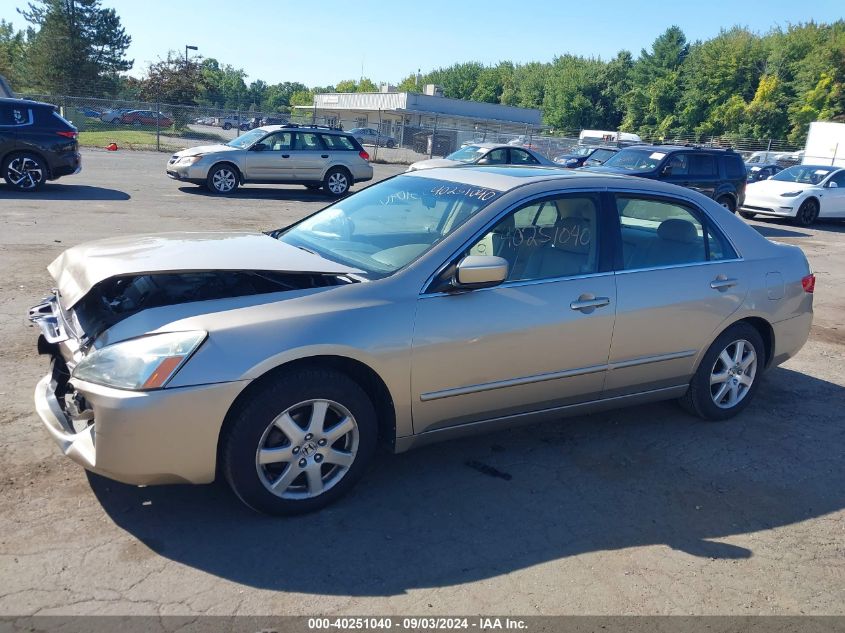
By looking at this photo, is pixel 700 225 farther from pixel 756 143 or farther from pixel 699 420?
pixel 756 143

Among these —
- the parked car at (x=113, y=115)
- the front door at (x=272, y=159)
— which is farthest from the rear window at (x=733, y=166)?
the parked car at (x=113, y=115)

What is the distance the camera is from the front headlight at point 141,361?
3150 mm

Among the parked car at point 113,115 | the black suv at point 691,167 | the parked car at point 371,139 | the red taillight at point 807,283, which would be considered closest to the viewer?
the red taillight at point 807,283

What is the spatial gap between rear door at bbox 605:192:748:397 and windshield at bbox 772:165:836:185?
671 inches

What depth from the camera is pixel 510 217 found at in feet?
13.8

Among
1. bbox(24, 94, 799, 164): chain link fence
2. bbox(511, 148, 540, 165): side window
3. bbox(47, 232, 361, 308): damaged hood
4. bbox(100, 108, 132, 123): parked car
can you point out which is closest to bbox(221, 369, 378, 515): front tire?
bbox(47, 232, 361, 308): damaged hood

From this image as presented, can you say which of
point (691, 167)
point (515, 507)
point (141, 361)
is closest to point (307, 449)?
point (141, 361)

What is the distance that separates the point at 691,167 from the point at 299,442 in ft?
48.8

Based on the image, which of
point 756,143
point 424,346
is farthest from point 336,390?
point 756,143

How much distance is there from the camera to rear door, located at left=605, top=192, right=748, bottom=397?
451cm

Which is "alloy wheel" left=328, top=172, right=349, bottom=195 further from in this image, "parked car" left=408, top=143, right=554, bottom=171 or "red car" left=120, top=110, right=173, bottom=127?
"red car" left=120, top=110, right=173, bottom=127

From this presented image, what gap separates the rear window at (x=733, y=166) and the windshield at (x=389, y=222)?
1400cm

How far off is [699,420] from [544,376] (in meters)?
1.65

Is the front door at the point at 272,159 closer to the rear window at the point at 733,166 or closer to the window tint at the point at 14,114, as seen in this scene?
the window tint at the point at 14,114
